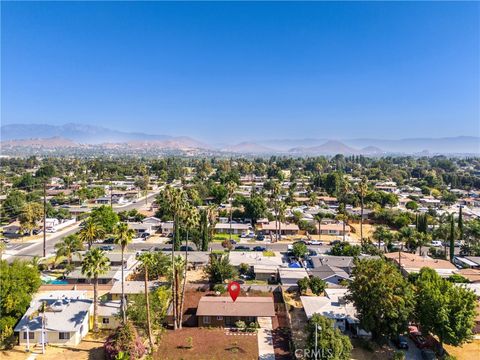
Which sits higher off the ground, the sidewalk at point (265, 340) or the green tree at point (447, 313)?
the green tree at point (447, 313)

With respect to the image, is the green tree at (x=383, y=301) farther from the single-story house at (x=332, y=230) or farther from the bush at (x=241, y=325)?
the single-story house at (x=332, y=230)

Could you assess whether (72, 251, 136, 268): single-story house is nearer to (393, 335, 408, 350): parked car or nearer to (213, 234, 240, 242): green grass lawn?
(213, 234, 240, 242): green grass lawn

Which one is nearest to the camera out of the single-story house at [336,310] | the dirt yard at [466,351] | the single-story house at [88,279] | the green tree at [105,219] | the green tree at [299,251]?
the dirt yard at [466,351]

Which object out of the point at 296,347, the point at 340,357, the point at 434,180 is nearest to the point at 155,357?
the point at 296,347

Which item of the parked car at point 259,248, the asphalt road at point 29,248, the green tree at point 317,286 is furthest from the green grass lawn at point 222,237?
the asphalt road at point 29,248

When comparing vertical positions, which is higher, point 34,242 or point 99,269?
point 99,269

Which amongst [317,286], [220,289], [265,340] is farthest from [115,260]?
[317,286]

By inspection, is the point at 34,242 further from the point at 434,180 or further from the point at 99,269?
the point at 434,180

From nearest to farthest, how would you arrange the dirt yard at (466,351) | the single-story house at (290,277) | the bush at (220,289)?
the dirt yard at (466,351) < the bush at (220,289) < the single-story house at (290,277)
